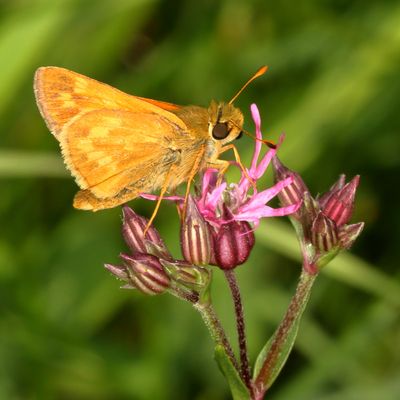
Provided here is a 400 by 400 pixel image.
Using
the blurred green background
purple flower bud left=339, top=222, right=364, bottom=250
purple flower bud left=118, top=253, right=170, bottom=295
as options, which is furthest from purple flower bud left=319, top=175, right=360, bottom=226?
the blurred green background

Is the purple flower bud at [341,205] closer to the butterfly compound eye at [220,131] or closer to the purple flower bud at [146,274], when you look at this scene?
the butterfly compound eye at [220,131]

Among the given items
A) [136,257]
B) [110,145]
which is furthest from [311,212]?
[110,145]

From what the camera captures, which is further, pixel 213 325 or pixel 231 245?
pixel 231 245

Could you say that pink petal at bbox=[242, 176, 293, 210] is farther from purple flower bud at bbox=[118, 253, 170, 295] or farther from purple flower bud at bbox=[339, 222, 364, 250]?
purple flower bud at bbox=[118, 253, 170, 295]

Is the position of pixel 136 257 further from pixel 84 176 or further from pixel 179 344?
pixel 179 344

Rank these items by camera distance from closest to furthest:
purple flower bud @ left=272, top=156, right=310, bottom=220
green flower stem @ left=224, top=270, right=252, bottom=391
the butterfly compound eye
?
green flower stem @ left=224, top=270, right=252, bottom=391 → purple flower bud @ left=272, top=156, right=310, bottom=220 → the butterfly compound eye

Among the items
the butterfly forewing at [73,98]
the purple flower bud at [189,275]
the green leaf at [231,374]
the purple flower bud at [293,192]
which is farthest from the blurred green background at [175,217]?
the purple flower bud at [189,275]

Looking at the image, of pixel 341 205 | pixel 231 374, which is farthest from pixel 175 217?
pixel 231 374

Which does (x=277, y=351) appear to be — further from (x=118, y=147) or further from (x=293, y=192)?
(x=118, y=147)
